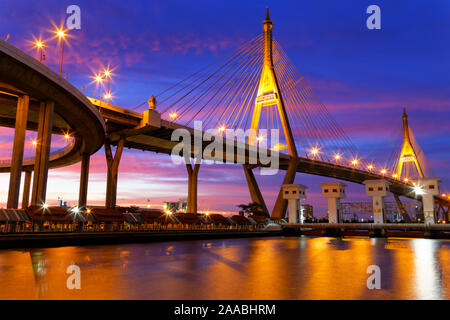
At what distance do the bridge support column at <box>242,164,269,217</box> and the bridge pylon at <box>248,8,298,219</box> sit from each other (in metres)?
4.55

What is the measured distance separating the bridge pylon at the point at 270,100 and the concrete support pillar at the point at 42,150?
2583cm

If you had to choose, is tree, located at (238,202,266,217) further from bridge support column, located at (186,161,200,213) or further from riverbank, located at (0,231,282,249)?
riverbank, located at (0,231,282,249)

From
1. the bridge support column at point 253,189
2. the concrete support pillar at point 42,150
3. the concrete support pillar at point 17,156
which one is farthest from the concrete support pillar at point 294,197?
the concrete support pillar at point 17,156

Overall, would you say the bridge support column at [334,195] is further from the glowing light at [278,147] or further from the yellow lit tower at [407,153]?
the yellow lit tower at [407,153]

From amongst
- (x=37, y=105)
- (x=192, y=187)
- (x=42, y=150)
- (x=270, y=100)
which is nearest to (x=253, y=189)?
(x=192, y=187)

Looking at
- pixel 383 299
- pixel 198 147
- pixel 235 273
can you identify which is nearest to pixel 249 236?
pixel 198 147

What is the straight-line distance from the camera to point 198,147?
1683 inches

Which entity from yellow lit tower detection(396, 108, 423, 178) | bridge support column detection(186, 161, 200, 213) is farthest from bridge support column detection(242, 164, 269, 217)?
yellow lit tower detection(396, 108, 423, 178)

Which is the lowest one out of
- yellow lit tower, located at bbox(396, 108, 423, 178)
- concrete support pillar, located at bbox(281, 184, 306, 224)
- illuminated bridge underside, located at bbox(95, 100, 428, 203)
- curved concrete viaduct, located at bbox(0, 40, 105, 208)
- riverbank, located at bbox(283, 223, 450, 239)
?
riverbank, located at bbox(283, 223, 450, 239)

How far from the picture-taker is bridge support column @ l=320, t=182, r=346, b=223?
3688 centimetres

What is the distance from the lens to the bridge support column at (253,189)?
52594mm

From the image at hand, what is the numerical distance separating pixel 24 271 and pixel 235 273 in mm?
4307

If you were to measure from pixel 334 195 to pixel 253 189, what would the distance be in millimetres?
17852
